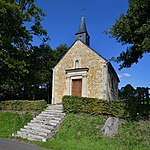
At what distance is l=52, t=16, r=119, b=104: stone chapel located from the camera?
19.5 meters

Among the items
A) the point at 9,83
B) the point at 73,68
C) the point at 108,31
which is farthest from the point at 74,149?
the point at 9,83

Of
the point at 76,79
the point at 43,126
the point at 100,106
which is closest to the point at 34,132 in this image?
the point at 43,126

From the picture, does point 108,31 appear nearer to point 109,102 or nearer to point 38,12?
point 109,102

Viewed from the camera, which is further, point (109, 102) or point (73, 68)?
point (73, 68)

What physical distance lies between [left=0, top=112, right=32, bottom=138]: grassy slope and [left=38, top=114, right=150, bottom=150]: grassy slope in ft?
9.84

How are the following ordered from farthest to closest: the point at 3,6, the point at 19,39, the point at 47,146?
1. the point at 19,39
2. the point at 3,6
3. the point at 47,146

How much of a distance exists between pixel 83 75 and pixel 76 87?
162cm

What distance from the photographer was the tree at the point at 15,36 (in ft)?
57.8

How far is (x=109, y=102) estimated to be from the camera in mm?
12164

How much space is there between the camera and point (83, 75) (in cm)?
2053

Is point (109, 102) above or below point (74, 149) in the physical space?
above

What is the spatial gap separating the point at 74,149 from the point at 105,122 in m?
3.55

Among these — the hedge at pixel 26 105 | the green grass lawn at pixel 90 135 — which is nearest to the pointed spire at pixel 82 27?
the hedge at pixel 26 105

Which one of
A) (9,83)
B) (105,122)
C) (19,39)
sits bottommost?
(105,122)
